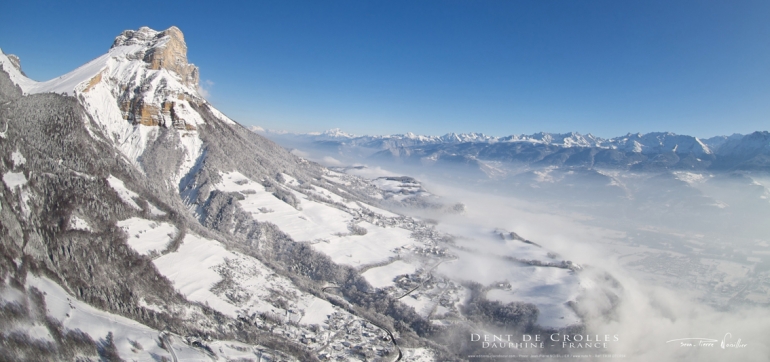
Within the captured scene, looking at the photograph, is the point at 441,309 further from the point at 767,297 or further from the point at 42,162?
the point at 767,297

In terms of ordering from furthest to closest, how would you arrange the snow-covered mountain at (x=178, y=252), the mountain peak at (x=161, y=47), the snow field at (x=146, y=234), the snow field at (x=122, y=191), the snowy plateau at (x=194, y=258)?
1. the mountain peak at (x=161, y=47)
2. the snow field at (x=122, y=191)
3. the snow field at (x=146, y=234)
4. the snowy plateau at (x=194, y=258)
5. the snow-covered mountain at (x=178, y=252)

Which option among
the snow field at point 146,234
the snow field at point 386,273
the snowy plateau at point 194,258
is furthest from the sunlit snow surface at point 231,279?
the snow field at point 386,273

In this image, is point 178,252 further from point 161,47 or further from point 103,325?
point 161,47

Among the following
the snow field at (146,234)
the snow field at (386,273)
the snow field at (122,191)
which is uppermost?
the snow field at (122,191)

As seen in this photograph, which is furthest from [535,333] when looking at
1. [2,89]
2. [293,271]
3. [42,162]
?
[2,89]

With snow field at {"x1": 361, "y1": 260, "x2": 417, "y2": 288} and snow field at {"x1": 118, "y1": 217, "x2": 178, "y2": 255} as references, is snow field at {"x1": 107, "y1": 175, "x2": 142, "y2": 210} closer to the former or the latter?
snow field at {"x1": 118, "y1": 217, "x2": 178, "y2": 255}

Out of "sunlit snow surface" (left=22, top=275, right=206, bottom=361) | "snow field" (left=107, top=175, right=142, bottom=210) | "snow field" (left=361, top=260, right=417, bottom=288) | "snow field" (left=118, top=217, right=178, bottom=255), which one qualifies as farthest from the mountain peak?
"snow field" (left=361, top=260, right=417, bottom=288)

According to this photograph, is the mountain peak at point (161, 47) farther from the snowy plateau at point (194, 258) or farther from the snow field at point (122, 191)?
the snow field at point (122, 191)
